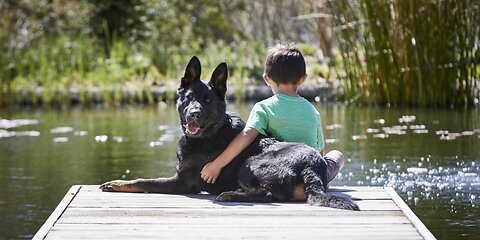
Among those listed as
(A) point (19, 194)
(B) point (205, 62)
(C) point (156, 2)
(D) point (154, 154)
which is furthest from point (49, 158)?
(C) point (156, 2)

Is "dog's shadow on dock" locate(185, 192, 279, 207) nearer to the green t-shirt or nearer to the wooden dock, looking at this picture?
the wooden dock

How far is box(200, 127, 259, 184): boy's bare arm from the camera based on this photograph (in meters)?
4.98

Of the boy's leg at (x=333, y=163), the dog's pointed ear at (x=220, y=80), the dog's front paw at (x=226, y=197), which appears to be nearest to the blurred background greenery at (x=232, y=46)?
the boy's leg at (x=333, y=163)

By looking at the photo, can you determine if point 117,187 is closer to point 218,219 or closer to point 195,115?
point 195,115

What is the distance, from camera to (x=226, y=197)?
15.8ft

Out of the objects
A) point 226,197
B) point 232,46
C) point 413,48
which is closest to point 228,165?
point 226,197

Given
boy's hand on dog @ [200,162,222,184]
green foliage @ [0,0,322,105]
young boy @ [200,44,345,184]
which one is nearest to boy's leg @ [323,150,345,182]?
young boy @ [200,44,345,184]

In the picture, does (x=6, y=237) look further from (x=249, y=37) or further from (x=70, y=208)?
(x=249, y=37)

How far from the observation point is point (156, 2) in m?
20.4

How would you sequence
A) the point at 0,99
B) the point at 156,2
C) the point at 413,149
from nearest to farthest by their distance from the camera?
the point at 413,149 → the point at 0,99 → the point at 156,2

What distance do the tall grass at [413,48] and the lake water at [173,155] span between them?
1.36 feet

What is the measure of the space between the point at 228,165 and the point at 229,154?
9 centimetres

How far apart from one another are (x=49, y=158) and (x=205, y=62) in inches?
304

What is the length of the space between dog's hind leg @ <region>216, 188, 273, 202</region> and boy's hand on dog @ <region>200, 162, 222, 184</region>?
0.23 meters
